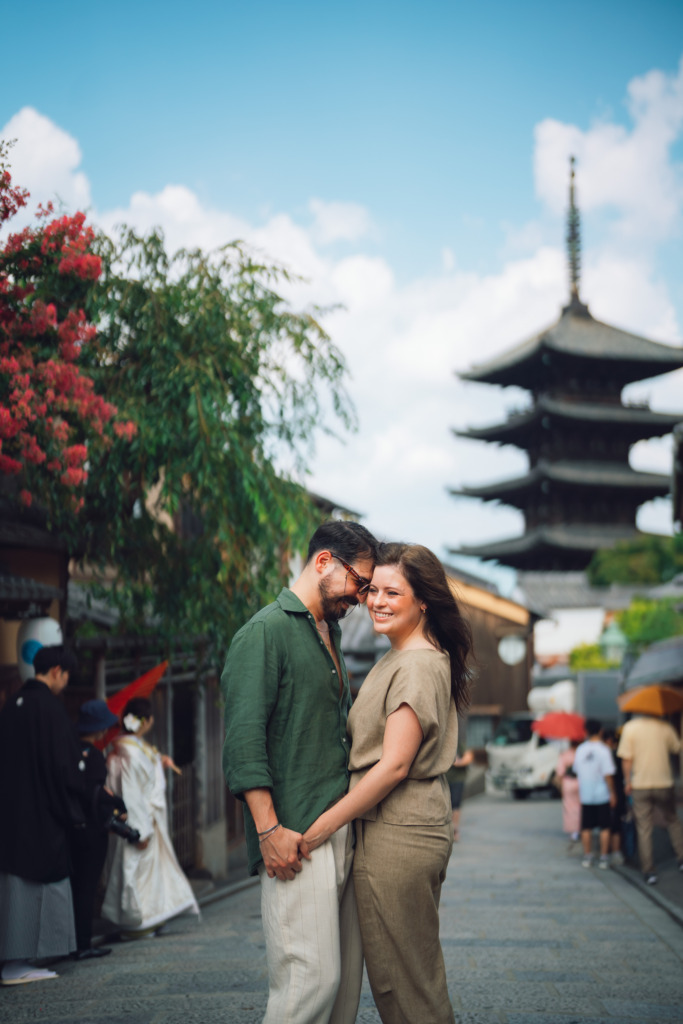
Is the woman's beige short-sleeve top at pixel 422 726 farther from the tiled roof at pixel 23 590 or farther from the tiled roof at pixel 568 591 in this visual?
the tiled roof at pixel 568 591

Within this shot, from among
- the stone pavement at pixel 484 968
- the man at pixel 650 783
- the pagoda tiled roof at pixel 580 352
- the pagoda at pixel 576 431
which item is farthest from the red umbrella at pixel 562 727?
the pagoda tiled roof at pixel 580 352

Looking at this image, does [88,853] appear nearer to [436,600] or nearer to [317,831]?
[317,831]

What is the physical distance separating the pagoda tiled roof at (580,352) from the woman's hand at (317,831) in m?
37.7

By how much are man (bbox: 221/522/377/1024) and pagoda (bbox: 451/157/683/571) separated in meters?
37.1

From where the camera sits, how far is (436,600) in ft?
10.5

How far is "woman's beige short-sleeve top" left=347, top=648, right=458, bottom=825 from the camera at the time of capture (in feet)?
9.78

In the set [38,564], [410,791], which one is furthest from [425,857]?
[38,564]

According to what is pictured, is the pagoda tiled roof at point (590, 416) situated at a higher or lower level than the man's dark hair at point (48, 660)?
higher

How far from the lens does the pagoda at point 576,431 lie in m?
40.0

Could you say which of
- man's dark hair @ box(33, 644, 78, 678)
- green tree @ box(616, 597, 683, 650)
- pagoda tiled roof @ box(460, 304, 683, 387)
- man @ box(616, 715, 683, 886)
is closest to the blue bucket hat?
man's dark hair @ box(33, 644, 78, 678)

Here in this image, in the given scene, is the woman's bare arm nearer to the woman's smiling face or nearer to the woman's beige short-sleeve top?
the woman's beige short-sleeve top

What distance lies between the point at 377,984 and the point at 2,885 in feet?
10.0

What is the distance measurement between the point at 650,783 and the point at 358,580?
294 inches

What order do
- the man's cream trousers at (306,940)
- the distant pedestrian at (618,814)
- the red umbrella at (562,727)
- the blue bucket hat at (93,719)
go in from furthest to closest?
the red umbrella at (562,727) → the distant pedestrian at (618,814) → the blue bucket hat at (93,719) → the man's cream trousers at (306,940)
